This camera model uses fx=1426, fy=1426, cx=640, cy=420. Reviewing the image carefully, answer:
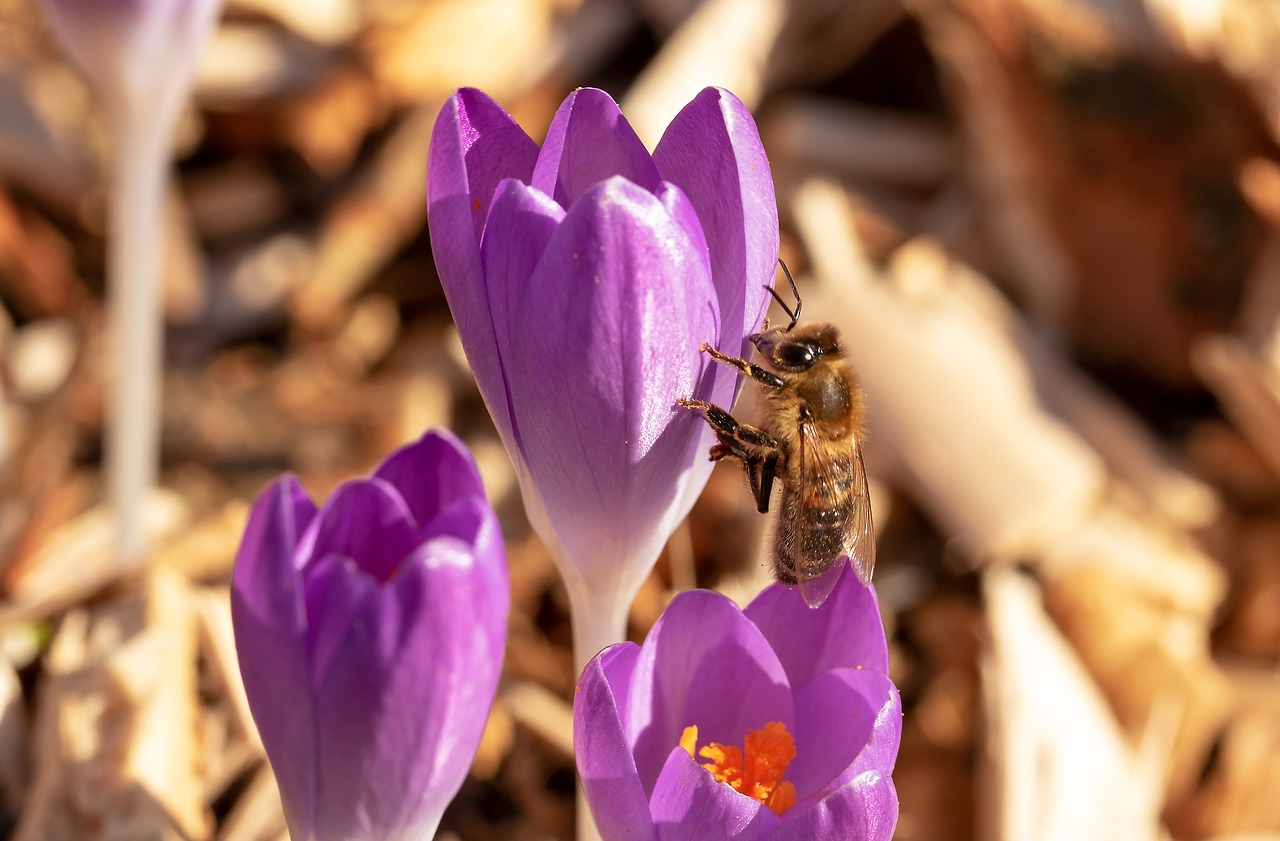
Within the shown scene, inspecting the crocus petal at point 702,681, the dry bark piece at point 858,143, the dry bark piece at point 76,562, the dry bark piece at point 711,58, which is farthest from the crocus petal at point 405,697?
the dry bark piece at point 858,143

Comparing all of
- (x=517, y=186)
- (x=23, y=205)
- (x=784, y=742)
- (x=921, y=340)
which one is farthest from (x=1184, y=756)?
(x=23, y=205)

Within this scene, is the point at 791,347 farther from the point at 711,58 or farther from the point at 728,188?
the point at 711,58

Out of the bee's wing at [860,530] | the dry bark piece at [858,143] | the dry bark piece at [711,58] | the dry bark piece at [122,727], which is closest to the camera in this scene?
the bee's wing at [860,530]

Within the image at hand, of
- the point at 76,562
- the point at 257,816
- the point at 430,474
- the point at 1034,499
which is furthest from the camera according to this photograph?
the point at 1034,499

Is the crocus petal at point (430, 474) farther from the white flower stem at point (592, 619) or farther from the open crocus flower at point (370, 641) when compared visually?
the white flower stem at point (592, 619)

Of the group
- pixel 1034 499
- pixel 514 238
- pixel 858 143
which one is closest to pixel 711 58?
pixel 858 143

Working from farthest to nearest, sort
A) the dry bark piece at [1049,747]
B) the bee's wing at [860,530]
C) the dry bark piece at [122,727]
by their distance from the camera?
the dry bark piece at [1049,747] → the dry bark piece at [122,727] → the bee's wing at [860,530]

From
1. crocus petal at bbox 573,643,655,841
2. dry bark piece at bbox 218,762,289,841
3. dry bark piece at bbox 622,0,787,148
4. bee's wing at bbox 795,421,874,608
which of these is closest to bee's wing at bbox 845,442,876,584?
bee's wing at bbox 795,421,874,608
